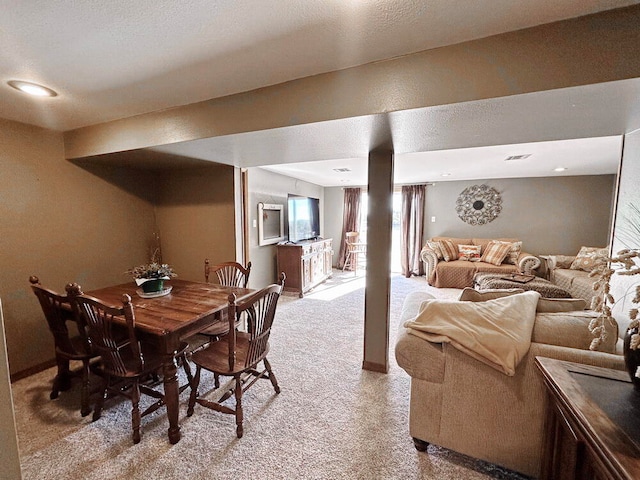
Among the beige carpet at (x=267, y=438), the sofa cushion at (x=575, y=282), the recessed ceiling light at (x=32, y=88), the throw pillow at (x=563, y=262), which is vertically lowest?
the beige carpet at (x=267, y=438)

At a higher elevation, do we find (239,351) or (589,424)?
(589,424)

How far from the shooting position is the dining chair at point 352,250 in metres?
6.47

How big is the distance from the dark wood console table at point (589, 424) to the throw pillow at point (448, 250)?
4626 millimetres

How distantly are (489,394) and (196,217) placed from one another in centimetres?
321

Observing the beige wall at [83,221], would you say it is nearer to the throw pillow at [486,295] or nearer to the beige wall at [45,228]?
the beige wall at [45,228]

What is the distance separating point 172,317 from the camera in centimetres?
172

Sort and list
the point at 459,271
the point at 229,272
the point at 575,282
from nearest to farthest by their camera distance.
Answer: the point at 229,272 < the point at 575,282 < the point at 459,271

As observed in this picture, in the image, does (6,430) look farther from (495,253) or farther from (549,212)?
(549,212)

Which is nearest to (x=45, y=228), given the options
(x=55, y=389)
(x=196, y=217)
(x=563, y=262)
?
(x=196, y=217)

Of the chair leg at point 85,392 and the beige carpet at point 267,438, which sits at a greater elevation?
the chair leg at point 85,392

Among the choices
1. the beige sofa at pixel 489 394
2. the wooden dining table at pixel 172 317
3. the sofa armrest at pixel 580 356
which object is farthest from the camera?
the wooden dining table at pixel 172 317

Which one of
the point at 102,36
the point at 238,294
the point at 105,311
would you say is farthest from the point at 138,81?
the point at 238,294

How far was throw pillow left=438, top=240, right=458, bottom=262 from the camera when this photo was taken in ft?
18.1

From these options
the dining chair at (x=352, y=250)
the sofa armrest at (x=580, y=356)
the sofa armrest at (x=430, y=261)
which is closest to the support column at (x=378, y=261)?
the sofa armrest at (x=580, y=356)
